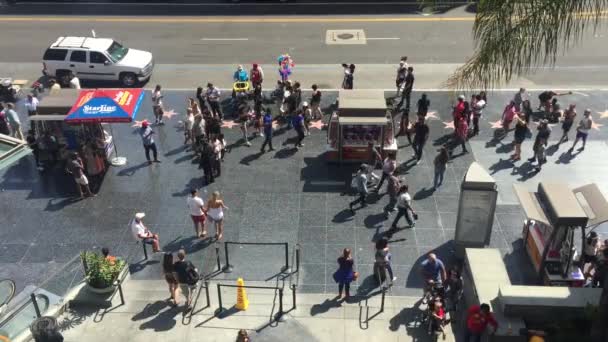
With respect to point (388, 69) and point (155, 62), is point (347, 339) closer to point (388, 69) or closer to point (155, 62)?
point (388, 69)

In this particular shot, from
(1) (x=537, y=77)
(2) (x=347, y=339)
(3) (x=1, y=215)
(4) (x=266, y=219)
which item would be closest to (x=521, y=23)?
(2) (x=347, y=339)

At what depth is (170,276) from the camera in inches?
521

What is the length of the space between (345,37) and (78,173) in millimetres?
18156

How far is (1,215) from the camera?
57.3ft

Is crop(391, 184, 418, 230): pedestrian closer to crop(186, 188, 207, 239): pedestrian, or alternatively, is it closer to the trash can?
crop(186, 188, 207, 239): pedestrian

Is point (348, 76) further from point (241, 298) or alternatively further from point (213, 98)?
point (241, 298)

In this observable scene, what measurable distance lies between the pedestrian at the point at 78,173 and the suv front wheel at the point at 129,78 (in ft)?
29.0

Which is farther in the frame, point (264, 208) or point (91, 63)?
point (91, 63)

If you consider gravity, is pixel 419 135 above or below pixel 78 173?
above

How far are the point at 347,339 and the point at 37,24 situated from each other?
98.7ft

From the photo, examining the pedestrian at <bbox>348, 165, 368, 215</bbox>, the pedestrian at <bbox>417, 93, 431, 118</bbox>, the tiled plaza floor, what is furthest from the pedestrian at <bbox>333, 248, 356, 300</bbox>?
the pedestrian at <bbox>417, 93, 431, 118</bbox>

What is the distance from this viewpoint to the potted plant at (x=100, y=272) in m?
13.4

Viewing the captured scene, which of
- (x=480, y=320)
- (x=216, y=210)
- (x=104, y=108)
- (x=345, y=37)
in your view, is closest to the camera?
(x=480, y=320)

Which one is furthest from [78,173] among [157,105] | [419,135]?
[419,135]
